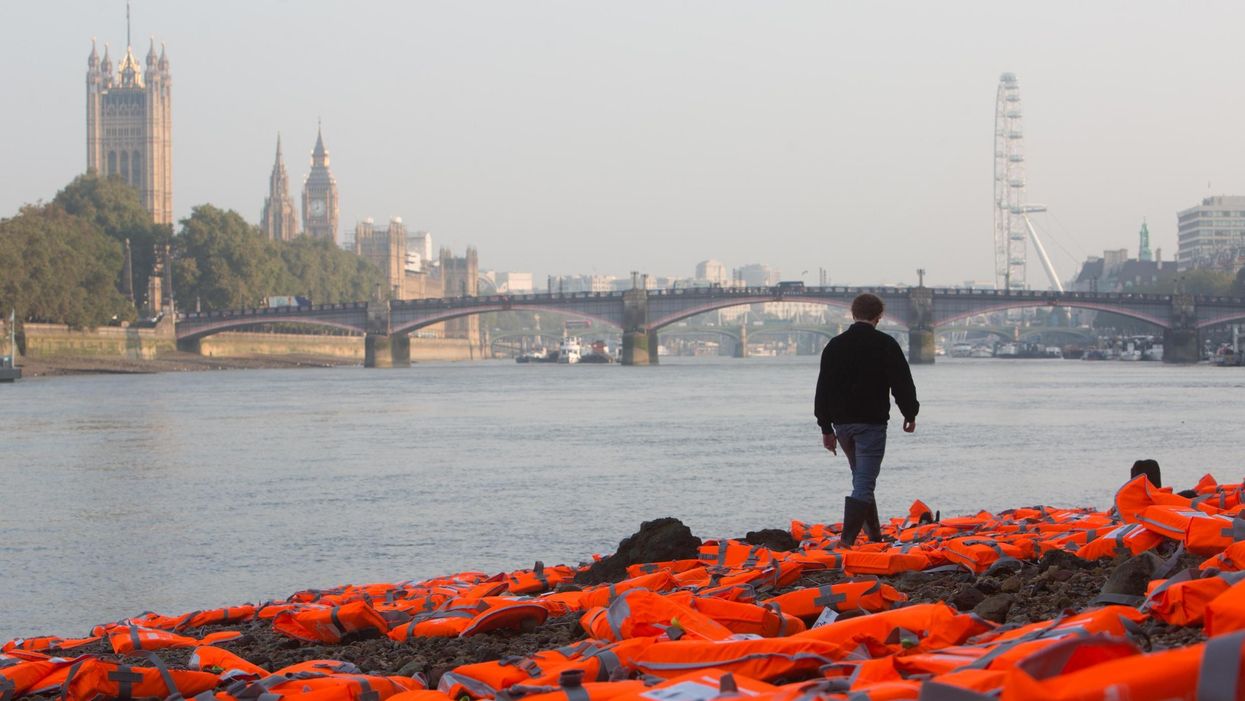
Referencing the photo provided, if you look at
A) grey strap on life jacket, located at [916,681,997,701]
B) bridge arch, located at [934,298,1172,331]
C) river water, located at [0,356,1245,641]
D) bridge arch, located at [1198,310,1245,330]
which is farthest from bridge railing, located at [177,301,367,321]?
grey strap on life jacket, located at [916,681,997,701]

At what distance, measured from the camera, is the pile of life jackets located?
3.66m

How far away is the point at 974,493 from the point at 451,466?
9651mm

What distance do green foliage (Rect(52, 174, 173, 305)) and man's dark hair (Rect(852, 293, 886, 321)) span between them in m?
112

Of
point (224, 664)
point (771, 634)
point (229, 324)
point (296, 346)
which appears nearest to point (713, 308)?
point (229, 324)

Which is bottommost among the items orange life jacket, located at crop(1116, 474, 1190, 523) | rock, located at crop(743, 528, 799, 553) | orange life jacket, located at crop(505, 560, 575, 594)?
orange life jacket, located at crop(505, 560, 575, 594)

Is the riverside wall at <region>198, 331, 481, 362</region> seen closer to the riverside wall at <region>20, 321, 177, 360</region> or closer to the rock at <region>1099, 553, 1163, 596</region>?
the riverside wall at <region>20, 321, 177, 360</region>

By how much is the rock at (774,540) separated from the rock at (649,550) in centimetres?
57

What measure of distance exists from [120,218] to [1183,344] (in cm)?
7597

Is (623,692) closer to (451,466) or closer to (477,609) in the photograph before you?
(477,609)

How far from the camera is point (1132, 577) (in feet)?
20.9

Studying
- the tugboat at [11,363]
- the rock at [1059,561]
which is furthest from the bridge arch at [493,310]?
the rock at [1059,561]

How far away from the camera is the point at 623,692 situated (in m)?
4.55

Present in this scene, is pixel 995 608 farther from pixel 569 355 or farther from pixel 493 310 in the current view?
pixel 569 355

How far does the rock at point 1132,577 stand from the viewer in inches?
246
